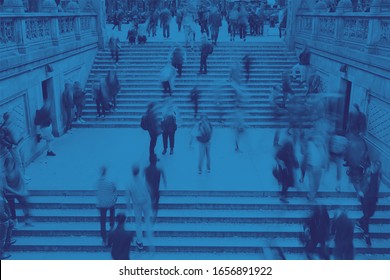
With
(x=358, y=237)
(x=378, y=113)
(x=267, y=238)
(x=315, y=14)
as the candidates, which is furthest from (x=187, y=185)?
(x=315, y=14)

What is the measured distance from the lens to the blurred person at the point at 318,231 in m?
6.91

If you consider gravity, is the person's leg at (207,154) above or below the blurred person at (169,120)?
below

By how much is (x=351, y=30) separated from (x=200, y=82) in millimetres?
6052

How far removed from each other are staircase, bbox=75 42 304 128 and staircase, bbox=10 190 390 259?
489cm

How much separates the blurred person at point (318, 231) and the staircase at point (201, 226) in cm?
66

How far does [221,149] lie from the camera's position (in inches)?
476

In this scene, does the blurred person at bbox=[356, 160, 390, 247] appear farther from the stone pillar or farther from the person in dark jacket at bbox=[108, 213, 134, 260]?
the stone pillar

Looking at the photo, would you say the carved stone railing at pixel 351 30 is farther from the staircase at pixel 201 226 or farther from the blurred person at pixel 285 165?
the staircase at pixel 201 226

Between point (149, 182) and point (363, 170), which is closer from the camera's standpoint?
point (149, 182)

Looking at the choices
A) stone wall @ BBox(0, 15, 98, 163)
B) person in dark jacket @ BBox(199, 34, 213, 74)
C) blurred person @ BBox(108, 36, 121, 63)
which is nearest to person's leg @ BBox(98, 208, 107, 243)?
stone wall @ BBox(0, 15, 98, 163)

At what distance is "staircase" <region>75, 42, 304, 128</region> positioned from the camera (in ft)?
48.1

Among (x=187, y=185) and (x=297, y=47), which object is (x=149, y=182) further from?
(x=297, y=47)

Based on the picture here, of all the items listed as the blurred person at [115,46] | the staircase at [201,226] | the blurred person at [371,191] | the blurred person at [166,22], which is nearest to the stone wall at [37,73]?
the blurred person at [115,46]

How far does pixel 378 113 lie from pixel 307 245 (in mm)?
4544
